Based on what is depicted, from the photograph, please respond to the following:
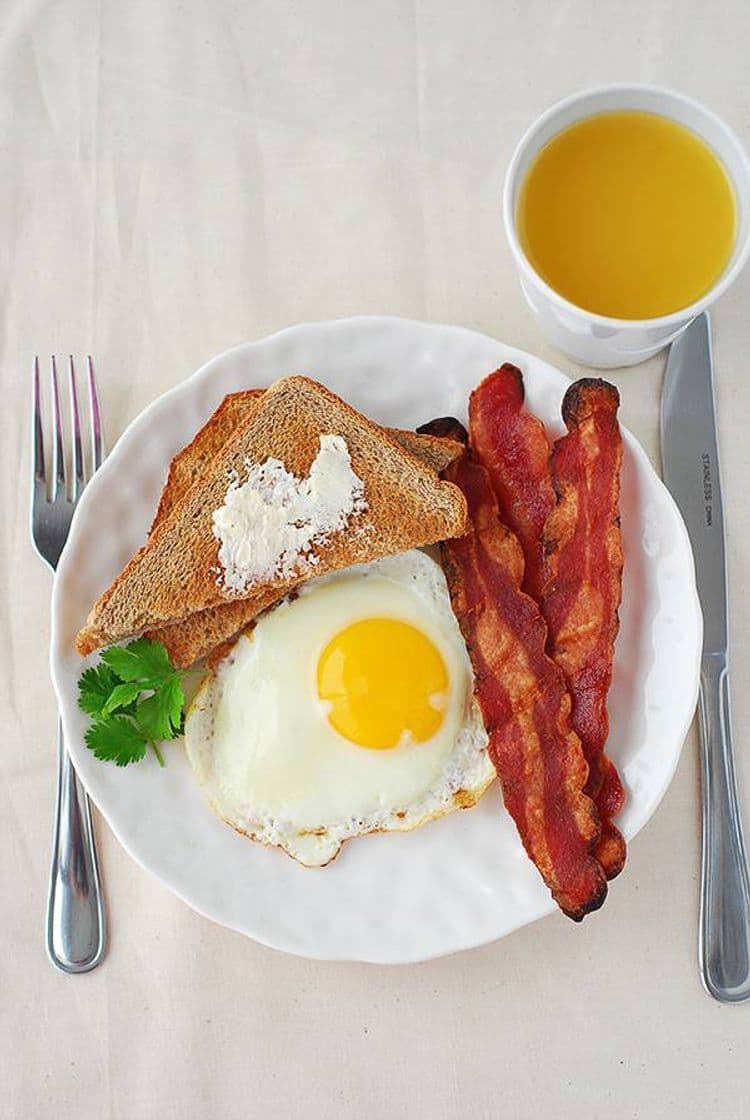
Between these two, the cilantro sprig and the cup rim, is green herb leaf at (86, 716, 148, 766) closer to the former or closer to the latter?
the cilantro sprig

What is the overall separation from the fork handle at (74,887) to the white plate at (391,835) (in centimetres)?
14

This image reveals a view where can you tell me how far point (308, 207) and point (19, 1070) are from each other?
1511mm

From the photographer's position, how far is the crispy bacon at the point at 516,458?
1.78 m

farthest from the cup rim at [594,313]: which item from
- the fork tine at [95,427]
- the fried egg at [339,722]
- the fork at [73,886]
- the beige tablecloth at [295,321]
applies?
the fork at [73,886]

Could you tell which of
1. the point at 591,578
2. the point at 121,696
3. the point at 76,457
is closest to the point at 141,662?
the point at 121,696

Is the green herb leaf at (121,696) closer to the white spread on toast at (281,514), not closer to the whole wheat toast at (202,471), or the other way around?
the whole wheat toast at (202,471)

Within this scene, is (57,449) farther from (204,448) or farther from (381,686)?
(381,686)

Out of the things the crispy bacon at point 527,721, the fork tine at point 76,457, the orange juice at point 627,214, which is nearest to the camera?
the crispy bacon at point 527,721

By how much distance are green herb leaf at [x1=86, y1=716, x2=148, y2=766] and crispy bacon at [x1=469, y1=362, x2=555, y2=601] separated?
64 centimetres

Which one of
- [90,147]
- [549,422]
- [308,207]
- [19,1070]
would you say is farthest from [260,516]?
[19,1070]

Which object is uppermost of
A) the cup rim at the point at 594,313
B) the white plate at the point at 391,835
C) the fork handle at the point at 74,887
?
the cup rim at the point at 594,313

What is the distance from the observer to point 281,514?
1.70m

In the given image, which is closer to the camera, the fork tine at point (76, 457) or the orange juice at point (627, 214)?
the orange juice at point (627, 214)

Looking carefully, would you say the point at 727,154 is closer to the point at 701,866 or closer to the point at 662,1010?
the point at 701,866
